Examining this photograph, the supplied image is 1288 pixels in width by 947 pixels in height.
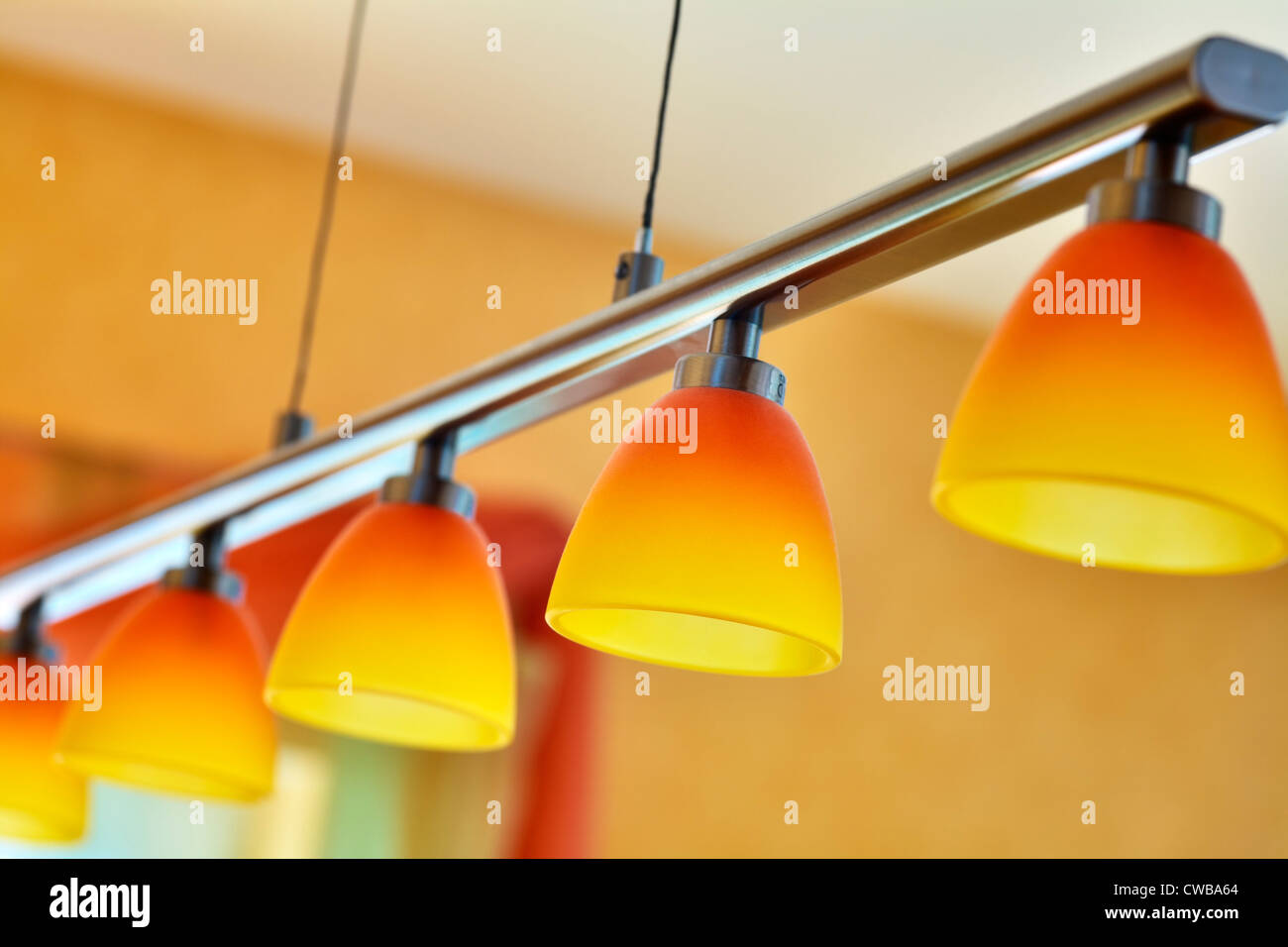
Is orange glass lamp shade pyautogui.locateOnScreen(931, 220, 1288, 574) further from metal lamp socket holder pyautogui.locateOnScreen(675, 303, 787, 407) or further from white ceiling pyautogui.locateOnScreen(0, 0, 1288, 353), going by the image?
white ceiling pyautogui.locateOnScreen(0, 0, 1288, 353)

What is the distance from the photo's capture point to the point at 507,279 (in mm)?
3500

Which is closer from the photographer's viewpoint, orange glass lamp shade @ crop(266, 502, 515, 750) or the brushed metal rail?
the brushed metal rail

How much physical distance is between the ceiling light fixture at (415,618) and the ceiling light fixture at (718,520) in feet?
0.76

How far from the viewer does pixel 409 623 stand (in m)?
1.23

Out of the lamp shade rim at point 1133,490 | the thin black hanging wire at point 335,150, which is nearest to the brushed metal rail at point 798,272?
the lamp shade rim at point 1133,490

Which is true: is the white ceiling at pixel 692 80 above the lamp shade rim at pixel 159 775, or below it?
above

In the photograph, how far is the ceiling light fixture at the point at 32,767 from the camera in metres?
1.82

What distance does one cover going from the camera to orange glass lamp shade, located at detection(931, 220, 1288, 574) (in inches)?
27.4

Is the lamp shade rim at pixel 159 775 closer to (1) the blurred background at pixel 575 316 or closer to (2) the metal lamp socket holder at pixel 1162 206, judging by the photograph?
(2) the metal lamp socket holder at pixel 1162 206

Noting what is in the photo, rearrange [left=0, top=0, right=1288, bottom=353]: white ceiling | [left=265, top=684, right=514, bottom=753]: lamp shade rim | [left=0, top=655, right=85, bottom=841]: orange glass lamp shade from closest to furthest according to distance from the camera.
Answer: [left=265, top=684, right=514, bottom=753]: lamp shade rim
[left=0, top=655, right=85, bottom=841]: orange glass lamp shade
[left=0, top=0, right=1288, bottom=353]: white ceiling

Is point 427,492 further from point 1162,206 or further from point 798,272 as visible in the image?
point 1162,206

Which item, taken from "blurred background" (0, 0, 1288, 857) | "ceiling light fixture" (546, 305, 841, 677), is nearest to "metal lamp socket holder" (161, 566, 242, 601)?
→ "ceiling light fixture" (546, 305, 841, 677)

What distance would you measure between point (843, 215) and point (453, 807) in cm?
266
